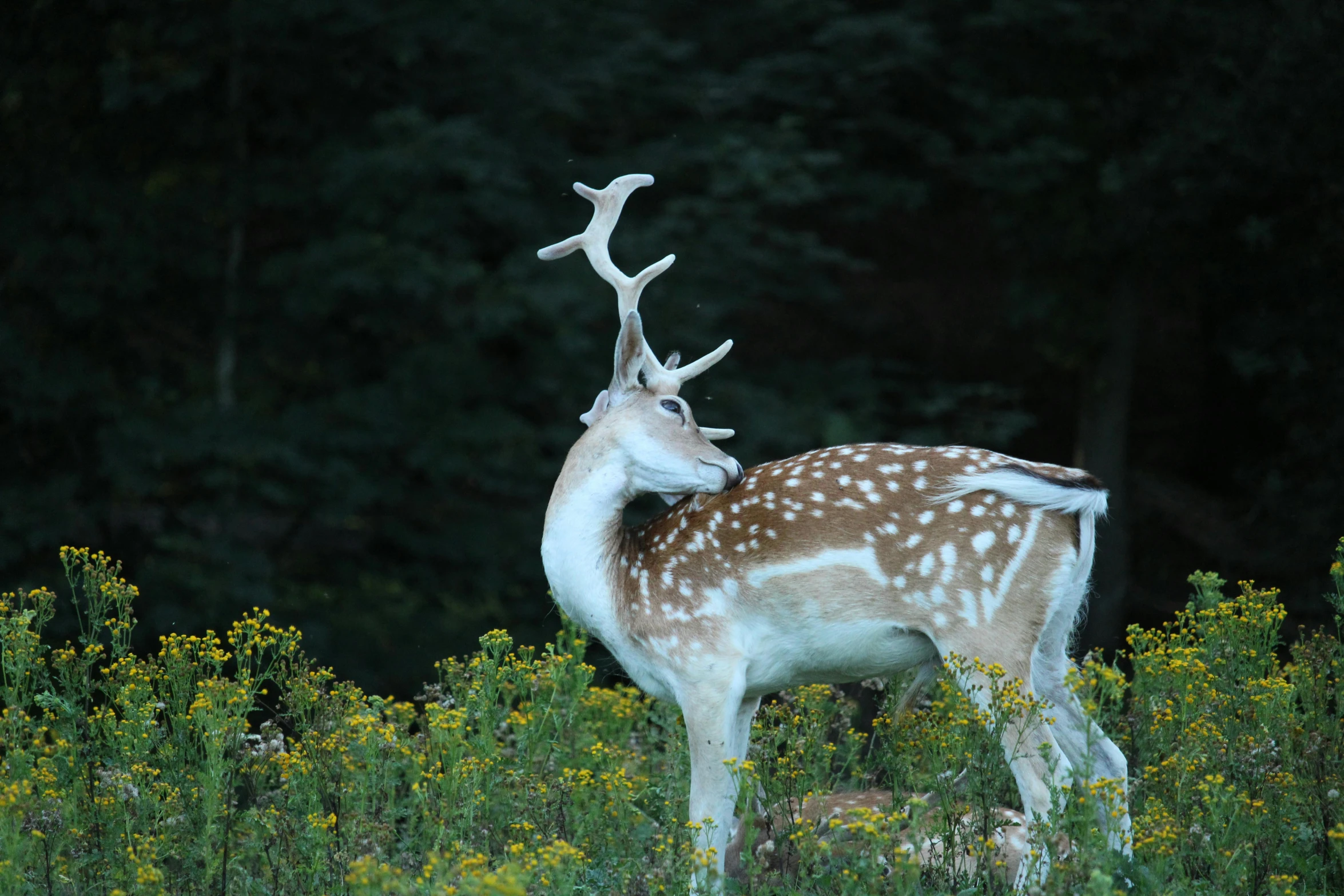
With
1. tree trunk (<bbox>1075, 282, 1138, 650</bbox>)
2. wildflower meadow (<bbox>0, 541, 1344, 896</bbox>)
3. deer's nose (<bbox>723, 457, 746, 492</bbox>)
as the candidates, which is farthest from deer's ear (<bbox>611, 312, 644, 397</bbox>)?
tree trunk (<bbox>1075, 282, 1138, 650</bbox>)

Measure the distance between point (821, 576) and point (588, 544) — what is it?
2.44 feet

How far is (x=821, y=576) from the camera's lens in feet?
13.5

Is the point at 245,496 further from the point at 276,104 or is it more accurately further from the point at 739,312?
the point at 739,312

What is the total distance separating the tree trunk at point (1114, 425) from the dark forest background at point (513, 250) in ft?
0.11

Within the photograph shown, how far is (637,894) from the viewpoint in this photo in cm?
423

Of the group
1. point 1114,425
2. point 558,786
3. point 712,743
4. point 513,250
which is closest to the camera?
point 712,743

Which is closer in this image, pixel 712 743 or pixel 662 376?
pixel 712 743

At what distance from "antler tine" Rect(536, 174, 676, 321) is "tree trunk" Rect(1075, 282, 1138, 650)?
7402 millimetres

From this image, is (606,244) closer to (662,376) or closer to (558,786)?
(662,376)

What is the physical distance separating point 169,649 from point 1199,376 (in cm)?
1096

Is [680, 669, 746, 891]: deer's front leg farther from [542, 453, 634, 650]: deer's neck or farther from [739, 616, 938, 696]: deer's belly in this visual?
[542, 453, 634, 650]: deer's neck

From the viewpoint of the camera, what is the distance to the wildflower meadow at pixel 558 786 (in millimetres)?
3619

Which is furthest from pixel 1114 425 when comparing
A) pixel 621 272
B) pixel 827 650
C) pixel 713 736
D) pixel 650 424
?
pixel 713 736

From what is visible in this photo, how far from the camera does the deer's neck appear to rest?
437 cm
